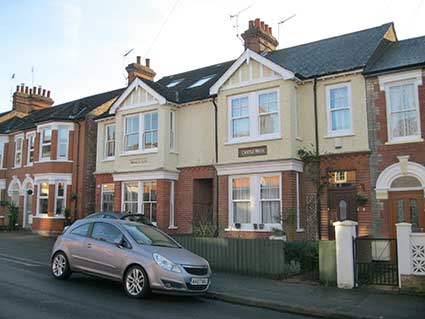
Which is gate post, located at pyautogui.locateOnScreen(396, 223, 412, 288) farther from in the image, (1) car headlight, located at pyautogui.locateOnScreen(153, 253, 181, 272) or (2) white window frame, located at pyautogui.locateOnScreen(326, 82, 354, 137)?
(2) white window frame, located at pyautogui.locateOnScreen(326, 82, 354, 137)

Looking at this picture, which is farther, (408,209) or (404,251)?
(408,209)

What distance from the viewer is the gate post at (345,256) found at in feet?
36.1

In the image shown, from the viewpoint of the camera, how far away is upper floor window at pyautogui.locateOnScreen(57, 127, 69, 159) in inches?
1009

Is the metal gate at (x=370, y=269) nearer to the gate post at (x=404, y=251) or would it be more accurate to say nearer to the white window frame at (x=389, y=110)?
the gate post at (x=404, y=251)

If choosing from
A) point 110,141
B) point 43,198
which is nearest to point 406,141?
point 110,141

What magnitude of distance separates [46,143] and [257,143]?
14241mm

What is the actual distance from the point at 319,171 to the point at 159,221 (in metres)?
7.38

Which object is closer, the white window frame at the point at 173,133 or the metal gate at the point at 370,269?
the metal gate at the point at 370,269

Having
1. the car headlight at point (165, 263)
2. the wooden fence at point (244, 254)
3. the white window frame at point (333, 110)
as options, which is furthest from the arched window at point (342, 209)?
the car headlight at point (165, 263)

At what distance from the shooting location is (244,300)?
9.60 meters

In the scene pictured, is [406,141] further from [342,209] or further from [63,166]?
[63,166]

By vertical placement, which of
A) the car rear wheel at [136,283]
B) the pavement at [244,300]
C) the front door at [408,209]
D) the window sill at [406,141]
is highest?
the window sill at [406,141]

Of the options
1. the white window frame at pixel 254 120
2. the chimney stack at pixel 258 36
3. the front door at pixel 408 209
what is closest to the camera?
the front door at pixel 408 209

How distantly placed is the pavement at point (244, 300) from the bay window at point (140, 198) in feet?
27.9
